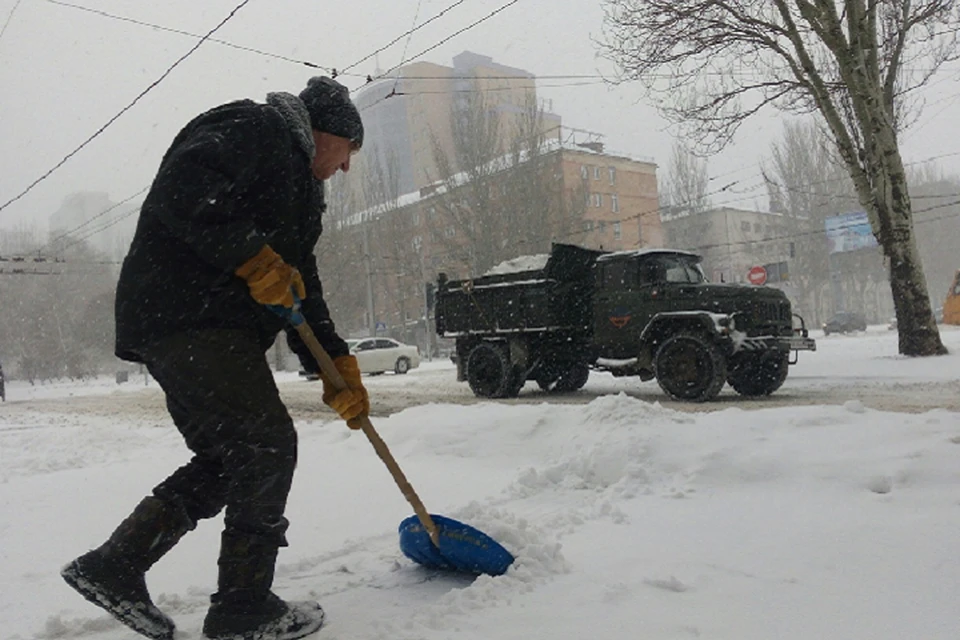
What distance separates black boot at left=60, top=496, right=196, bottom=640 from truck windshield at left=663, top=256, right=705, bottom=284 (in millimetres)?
8661

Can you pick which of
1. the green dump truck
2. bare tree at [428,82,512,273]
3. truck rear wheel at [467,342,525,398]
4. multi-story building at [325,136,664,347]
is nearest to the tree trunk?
the green dump truck

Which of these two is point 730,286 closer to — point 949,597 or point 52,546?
point 949,597

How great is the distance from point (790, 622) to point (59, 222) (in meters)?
40.3

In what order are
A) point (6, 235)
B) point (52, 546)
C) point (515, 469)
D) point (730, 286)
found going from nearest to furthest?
point (52, 546) → point (515, 469) → point (730, 286) → point (6, 235)

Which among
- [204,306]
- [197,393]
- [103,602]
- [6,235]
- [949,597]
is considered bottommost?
[949,597]

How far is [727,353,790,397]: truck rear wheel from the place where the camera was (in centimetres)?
997

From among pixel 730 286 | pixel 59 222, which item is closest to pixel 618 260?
pixel 730 286

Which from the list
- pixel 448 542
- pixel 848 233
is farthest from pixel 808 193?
pixel 448 542

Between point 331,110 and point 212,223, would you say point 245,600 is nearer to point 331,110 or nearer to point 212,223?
point 212,223

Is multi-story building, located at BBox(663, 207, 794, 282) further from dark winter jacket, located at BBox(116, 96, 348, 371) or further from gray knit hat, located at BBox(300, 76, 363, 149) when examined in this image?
dark winter jacket, located at BBox(116, 96, 348, 371)

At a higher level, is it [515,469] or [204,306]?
[204,306]

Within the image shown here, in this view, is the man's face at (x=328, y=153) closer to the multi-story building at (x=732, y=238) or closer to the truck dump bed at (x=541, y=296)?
the truck dump bed at (x=541, y=296)

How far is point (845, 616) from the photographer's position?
2096 mm

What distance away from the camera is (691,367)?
9.38 metres
